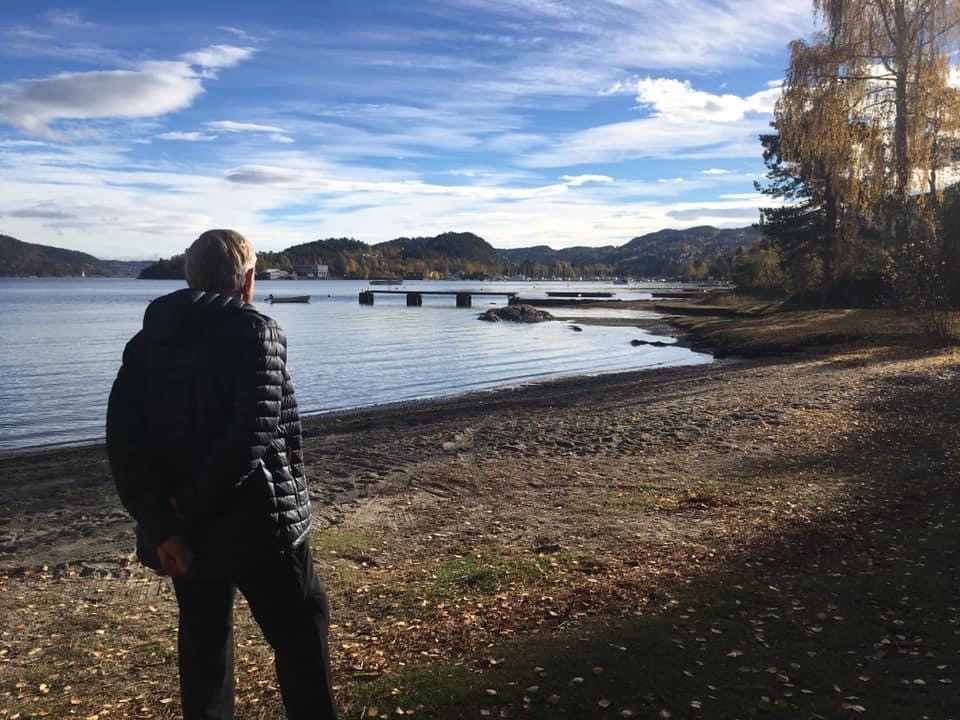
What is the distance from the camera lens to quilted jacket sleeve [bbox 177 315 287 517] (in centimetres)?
308

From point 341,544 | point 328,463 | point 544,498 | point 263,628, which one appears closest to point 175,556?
point 263,628

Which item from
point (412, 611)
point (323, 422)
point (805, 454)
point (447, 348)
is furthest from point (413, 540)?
point (447, 348)

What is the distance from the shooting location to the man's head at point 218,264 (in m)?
3.29

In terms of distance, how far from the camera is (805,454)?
12414 millimetres

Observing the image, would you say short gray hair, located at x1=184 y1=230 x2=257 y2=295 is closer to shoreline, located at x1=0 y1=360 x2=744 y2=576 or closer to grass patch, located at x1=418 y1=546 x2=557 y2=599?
grass patch, located at x1=418 y1=546 x2=557 y2=599

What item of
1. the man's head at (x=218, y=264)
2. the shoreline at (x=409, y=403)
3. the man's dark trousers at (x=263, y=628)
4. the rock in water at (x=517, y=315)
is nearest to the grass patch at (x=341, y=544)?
the man's dark trousers at (x=263, y=628)

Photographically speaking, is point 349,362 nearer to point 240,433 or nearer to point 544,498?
point 544,498

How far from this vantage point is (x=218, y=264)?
3314 mm

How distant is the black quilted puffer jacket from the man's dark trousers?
18 centimetres

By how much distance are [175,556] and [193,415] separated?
60 centimetres

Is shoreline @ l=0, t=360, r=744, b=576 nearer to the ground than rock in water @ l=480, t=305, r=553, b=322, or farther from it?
nearer to the ground

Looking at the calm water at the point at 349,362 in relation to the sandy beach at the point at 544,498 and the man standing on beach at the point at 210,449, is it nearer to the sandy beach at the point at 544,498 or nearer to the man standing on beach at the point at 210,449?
the sandy beach at the point at 544,498

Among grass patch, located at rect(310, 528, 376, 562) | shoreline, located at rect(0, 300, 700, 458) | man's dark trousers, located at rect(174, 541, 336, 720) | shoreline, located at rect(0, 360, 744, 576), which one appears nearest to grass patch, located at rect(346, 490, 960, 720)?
man's dark trousers, located at rect(174, 541, 336, 720)

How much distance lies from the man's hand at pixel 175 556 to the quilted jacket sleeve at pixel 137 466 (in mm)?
29
